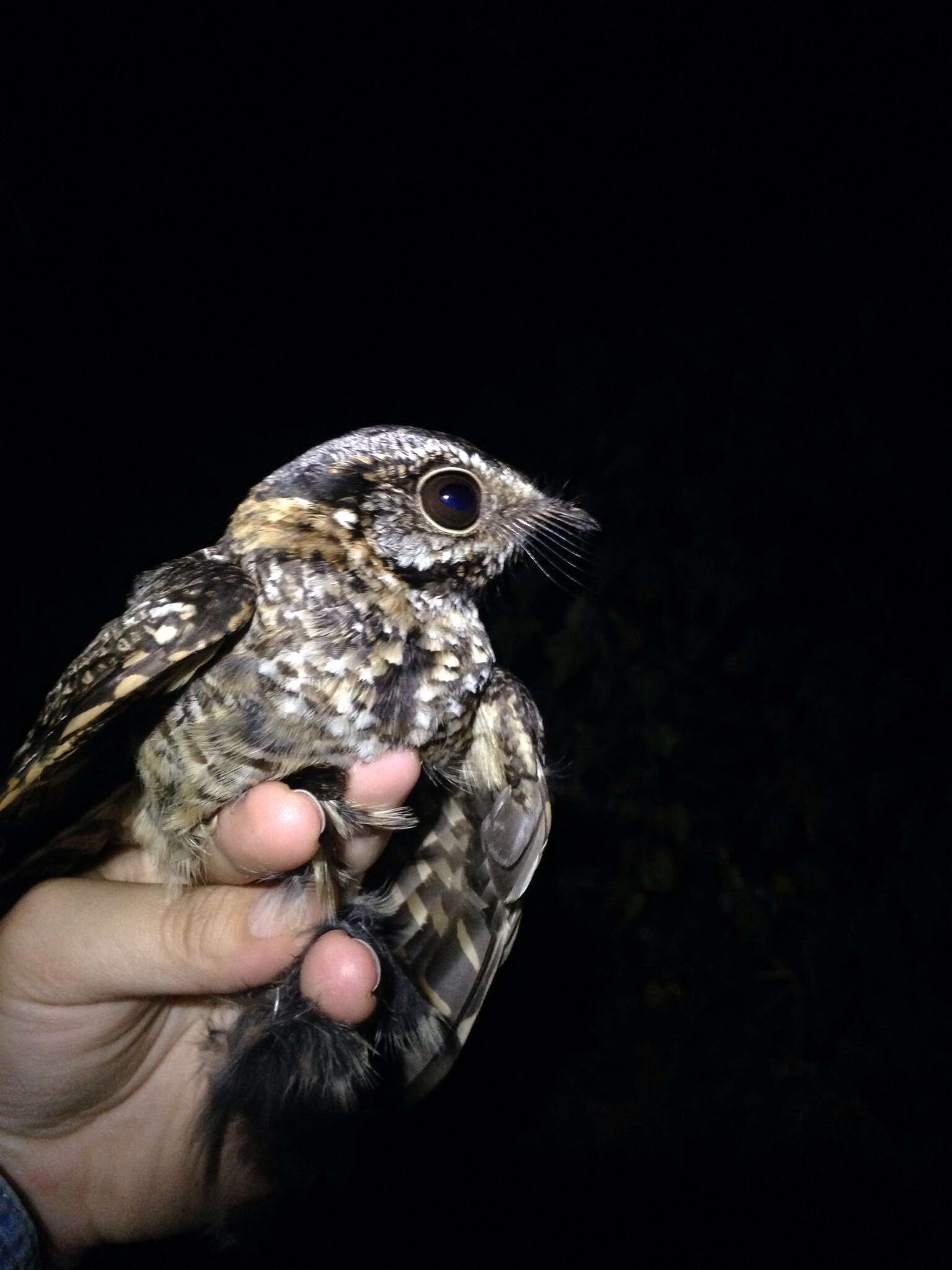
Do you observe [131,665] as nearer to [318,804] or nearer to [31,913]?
[318,804]

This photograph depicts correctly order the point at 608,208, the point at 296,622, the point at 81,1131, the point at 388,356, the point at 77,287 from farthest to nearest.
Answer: the point at 608,208
the point at 388,356
the point at 77,287
the point at 81,1131
the point at 296,622

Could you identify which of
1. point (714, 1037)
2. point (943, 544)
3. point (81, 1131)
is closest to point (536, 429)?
point (943, 544)

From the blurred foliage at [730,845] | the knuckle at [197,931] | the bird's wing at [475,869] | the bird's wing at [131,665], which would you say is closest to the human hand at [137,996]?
the knuckle at [197,931]

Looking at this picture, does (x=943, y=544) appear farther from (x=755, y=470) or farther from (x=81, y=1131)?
(x=81, y=1131)

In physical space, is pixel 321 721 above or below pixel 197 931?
above

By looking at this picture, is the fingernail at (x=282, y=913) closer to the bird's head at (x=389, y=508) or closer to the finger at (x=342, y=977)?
the finger at (x=342, y=977)

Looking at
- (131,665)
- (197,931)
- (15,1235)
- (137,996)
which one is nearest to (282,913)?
(197,931)
